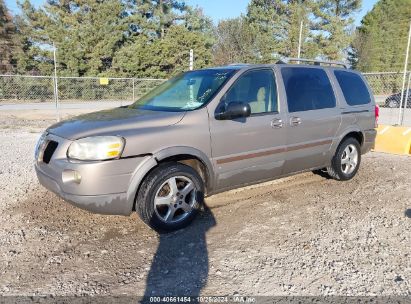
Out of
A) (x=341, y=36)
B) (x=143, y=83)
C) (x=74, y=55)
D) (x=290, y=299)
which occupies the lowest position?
(x=290, y=299)

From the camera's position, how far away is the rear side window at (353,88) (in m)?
5.71

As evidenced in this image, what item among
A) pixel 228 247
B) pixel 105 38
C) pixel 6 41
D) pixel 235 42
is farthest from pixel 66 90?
pixel 228 247

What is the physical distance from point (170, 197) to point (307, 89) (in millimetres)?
2532

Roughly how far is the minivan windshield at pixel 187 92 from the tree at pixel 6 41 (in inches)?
1460

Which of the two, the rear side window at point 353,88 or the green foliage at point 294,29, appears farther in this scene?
the green foliage at point 294,29

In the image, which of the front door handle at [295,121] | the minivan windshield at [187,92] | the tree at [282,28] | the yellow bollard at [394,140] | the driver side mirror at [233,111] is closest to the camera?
the driver side mirror at [233,111]

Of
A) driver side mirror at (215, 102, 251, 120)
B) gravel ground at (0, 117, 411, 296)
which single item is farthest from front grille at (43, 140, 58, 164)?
driver side mirror at (215, 102, 251, 120)

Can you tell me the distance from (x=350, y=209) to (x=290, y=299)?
2263mm

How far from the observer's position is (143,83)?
24047 mm

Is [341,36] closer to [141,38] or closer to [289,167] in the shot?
[141,38]

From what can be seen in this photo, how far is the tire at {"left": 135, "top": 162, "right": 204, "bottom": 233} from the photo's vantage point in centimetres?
379

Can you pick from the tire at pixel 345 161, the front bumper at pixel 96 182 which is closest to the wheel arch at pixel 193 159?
the front bumper at pixel 96 182

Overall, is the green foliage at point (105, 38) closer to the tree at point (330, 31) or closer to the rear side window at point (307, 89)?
the tree at point (330, 31)

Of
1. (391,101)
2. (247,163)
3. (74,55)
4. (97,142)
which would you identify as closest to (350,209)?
(247,163)
